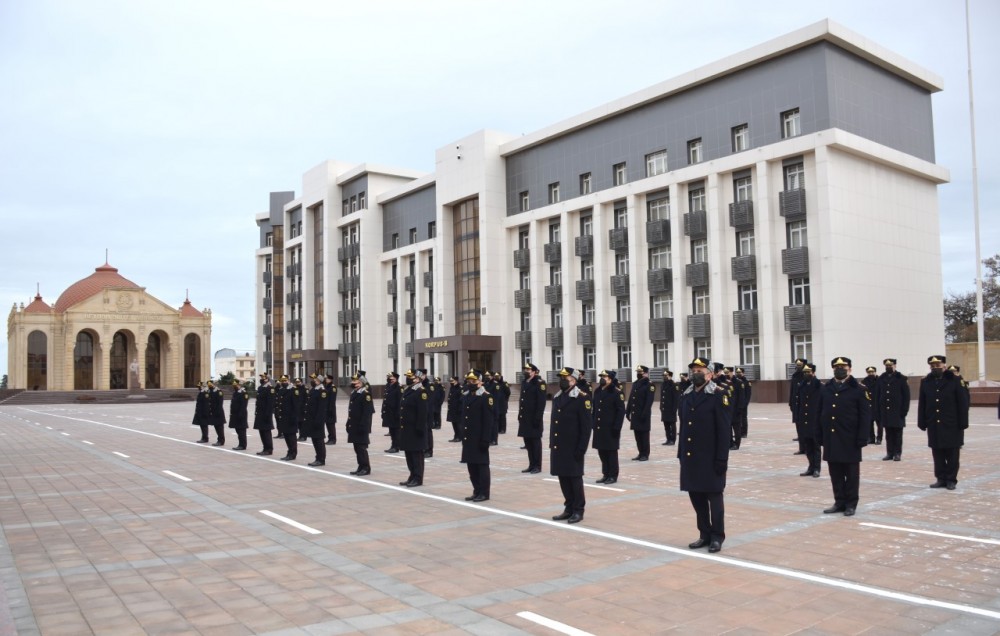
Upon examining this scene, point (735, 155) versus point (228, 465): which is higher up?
point (735, 155)

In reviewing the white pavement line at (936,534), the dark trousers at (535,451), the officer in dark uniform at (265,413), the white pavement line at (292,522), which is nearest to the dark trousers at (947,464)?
the white pavement line at (936,534)

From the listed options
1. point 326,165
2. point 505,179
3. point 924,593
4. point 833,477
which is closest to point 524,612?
point 924,593

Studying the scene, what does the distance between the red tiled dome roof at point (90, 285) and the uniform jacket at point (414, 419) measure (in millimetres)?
91351

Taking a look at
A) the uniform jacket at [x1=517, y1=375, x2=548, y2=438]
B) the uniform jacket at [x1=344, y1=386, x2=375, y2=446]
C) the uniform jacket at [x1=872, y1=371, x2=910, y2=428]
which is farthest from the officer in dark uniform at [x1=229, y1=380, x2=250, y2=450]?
the uniform jacket at [x1=872, y1=371, x2=910, y2=428]

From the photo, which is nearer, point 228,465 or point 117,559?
point 117,559

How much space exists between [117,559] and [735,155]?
117 ft

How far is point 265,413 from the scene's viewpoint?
1917 centimetres

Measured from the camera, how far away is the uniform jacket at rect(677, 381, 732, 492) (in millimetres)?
8055

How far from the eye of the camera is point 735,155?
128 feet

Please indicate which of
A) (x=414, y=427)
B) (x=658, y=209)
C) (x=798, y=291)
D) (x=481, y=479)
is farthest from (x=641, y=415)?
(x=658, y=209)

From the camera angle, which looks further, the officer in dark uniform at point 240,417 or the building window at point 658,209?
the building window at point 658,209

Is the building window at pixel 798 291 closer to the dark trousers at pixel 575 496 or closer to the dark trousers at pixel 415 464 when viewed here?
the dark trousers at pixel 415 464

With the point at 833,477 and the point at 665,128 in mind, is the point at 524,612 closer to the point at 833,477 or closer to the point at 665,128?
the point at 833,477

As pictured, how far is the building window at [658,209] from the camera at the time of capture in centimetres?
4325
